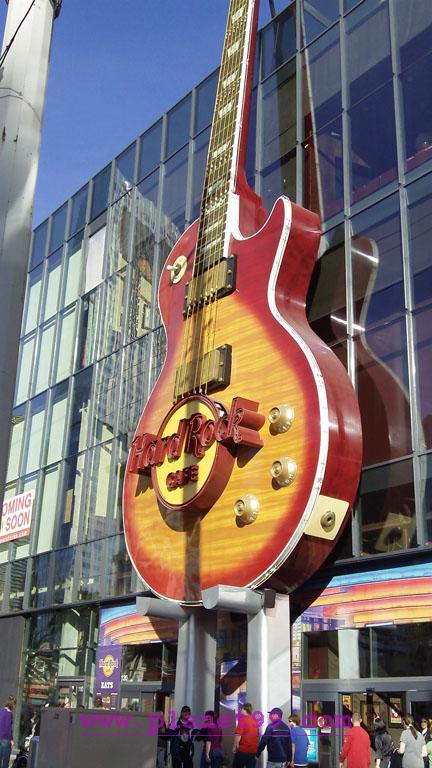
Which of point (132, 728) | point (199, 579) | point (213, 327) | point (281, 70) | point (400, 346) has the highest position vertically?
point (281, 70)

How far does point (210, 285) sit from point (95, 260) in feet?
34.9

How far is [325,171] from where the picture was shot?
17281mm

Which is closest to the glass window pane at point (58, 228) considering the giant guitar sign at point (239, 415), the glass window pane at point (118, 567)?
the giant guitar sign at point (239, 415)

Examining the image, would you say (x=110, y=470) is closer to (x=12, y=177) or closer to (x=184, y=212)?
(x=184, y=212)

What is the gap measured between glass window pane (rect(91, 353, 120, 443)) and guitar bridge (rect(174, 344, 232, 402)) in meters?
6.57

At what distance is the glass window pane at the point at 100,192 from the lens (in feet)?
88.2

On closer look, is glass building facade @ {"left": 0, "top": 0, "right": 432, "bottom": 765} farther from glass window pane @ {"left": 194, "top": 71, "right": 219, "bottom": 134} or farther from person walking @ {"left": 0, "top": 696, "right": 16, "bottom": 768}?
person walking @ {"left": 0, "top": 696, "right": 16, "bottom": 768}

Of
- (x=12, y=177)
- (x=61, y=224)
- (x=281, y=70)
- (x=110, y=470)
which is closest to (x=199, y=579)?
(x=110, y=470)

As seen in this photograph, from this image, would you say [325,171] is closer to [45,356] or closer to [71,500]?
[71,500]

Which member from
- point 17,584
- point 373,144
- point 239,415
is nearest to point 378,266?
point 373,144

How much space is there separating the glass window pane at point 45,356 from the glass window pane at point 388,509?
51.0ft

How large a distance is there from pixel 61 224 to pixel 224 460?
1752 centimetres

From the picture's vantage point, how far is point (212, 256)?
666 inches

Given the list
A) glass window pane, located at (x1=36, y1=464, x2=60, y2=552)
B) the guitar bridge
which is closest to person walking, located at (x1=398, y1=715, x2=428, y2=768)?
the guitar bridge
